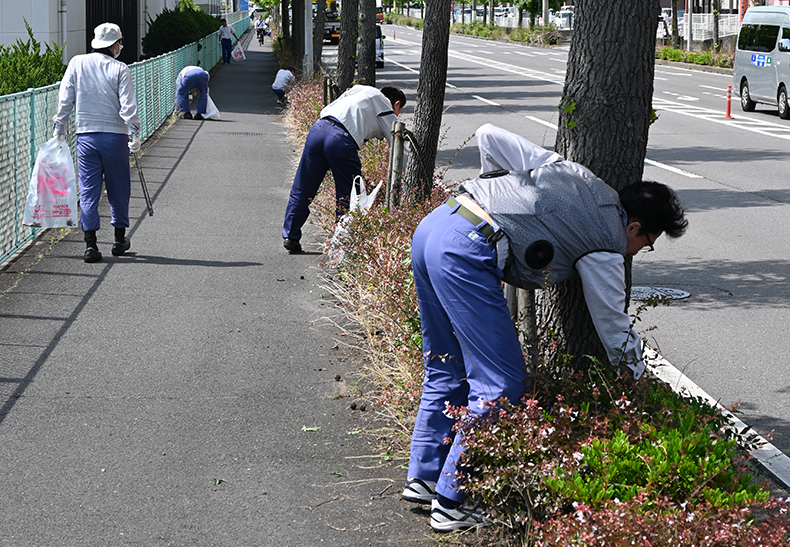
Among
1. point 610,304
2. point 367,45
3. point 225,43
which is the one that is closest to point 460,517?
point 610,304

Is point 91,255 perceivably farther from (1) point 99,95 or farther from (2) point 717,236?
(2) point 717,236

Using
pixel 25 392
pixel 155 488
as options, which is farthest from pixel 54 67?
pixel 155 488

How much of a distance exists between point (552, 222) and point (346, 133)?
4737 mm

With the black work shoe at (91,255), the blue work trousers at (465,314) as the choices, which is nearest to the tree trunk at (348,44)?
the black work shoe at (91,255)

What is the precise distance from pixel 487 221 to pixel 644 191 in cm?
62

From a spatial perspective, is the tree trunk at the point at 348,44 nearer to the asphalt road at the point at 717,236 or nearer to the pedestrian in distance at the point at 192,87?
the asphalt road at the point at 717,236

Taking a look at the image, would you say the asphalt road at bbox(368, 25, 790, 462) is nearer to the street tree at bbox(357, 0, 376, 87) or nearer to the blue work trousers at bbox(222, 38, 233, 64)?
the street tree at bbox(357, 0, 376, 87)

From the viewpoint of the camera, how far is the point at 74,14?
21172mm

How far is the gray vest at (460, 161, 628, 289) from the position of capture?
3.71 metres

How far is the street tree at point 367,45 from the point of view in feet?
50.4

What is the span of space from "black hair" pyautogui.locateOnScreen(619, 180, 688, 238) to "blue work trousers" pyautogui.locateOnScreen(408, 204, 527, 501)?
0.57 m

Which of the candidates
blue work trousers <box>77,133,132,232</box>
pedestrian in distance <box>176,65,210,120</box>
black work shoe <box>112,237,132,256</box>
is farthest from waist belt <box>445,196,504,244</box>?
pedestrian in distance <box>176,65,210,120</box>

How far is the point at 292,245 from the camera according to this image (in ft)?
29.7

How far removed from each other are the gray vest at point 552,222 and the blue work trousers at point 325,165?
178 inches
